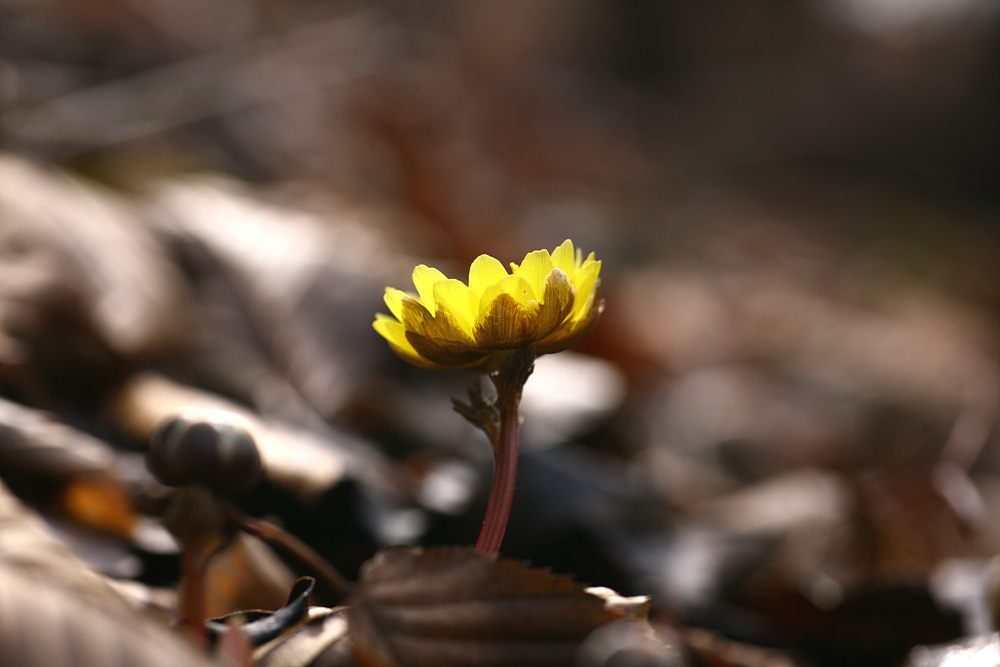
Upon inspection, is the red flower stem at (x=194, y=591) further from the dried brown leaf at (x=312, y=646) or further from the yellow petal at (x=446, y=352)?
the yellow petal at (x=446, y=352)

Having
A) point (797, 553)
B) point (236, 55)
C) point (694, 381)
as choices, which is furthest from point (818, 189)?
point (797, 553)

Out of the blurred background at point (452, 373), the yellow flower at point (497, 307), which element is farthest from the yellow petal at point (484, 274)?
the blurred background at point (452, 373)

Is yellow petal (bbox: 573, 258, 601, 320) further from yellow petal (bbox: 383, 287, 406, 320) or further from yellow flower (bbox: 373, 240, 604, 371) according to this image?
yellow petal (bbox: 383, 287, 406, 320)

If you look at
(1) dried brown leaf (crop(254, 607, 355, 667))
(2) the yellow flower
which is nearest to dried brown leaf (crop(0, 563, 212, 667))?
(1) dried brown leaf (crop(254, 607, 355, 667))

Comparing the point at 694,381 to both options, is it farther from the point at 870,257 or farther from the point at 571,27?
the point at 571,27

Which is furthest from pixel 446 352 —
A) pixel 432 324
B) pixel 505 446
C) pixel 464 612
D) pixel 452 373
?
pixel 452 373

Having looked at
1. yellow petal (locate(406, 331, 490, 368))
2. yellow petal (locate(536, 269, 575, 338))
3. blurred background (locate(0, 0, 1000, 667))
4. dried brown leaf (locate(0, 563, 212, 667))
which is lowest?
dried brown leaf (locate(0, 563, 212, 667))
